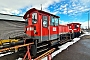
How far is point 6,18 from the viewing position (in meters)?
12.4

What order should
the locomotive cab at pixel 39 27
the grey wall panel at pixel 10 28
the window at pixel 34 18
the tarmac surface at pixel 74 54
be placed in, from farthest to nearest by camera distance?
the grey wall panel at pixel 10 28 < the window at pixel 34 18 < the locomotive cab at pixel 39 27 < the tarmac surface at pixel 74 54

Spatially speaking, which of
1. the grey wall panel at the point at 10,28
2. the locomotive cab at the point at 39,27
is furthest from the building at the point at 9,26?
the locomotive cab at the point at 39,27

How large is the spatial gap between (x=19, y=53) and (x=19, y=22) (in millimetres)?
9076

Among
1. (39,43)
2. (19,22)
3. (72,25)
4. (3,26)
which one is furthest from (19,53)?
(72,25)

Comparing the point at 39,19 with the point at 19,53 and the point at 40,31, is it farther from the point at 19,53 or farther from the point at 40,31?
the point at 19,53

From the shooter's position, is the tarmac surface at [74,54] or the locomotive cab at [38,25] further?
the locomotive cab at [38,25]

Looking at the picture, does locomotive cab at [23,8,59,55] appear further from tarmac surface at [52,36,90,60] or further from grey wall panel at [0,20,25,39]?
grey wall panel at [0,20,25,39]

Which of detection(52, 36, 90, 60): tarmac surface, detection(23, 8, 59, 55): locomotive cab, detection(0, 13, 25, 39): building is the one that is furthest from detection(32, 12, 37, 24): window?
detection(0, 13, 25, 39): building

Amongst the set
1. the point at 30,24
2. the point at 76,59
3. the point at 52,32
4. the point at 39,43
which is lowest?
the point at 76,59

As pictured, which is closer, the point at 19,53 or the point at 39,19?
the point at 19,53

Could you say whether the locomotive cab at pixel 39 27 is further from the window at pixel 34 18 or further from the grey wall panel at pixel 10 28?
the grey wall panel at pixel 10 28

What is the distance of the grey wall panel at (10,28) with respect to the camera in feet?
39.1

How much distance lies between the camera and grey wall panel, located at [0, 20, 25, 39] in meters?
11.9

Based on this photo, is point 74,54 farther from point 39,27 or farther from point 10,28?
point 10,28
